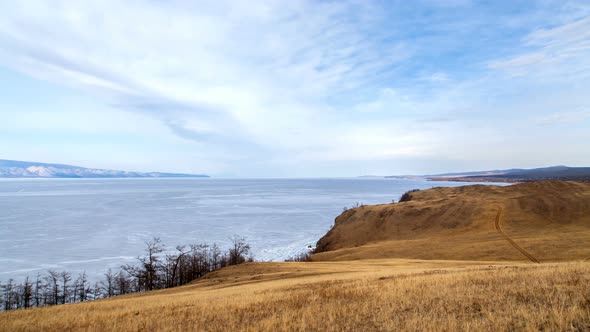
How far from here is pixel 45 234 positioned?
77.3 m

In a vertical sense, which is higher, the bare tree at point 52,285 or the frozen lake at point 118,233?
the frozen lake at point 118,233

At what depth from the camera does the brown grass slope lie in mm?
35375

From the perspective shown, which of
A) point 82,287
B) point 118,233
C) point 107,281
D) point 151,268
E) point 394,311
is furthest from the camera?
point 118,233

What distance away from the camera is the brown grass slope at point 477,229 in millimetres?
35375

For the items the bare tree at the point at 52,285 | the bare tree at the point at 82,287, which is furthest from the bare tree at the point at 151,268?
the bare tree at the point at 52,285

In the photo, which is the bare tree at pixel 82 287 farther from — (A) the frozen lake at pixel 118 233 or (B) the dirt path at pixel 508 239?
(B) the dirt path at pixel 508 239

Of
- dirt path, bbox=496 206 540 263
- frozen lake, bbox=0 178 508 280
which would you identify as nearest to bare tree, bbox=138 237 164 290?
frozen lake, bbox=0 178 508 280

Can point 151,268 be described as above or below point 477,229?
Answer: below

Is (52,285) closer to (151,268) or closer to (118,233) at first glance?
(151,268)

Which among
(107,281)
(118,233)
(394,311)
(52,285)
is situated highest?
(394,311)

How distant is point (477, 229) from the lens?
177 ft

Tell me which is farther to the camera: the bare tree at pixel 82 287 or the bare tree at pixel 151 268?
the bare tree at pixel 82 287

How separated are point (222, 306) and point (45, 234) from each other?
8629 centimetres

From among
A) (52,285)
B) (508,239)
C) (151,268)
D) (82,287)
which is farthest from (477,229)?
(52,285)
